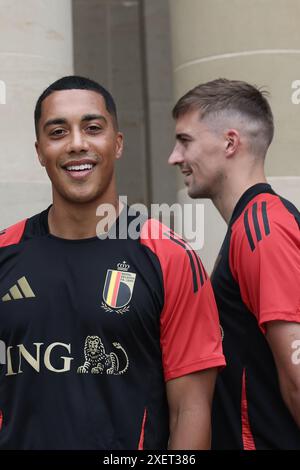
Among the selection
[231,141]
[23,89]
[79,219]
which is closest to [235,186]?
[231,141]

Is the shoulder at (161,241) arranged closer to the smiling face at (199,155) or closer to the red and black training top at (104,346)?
the red and black training top at (104,346)

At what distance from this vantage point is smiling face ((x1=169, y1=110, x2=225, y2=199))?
3.73m

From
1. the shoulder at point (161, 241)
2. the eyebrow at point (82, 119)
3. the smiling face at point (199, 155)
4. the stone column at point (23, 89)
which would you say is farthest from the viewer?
the stone column at point (23, 89)

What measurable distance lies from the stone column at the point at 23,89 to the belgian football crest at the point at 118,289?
254cm

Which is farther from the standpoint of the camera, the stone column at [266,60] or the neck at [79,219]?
the stone column at [266,60]

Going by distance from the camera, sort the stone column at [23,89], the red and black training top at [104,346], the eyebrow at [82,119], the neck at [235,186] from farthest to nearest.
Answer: the stone column at [23,89] < the neck at [235,186] < the eyebrow at [82,119] < the red and black training top at [104,346]

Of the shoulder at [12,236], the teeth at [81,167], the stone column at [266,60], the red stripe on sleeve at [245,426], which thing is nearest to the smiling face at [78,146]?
the teeth at [81,167]

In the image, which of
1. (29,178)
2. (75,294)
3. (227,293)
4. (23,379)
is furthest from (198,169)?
(29,178)

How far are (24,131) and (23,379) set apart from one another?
2774 millimetres

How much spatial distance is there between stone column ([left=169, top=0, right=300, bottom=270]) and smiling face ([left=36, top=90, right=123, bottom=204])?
245 centimetres

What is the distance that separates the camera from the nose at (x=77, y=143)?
3217mm

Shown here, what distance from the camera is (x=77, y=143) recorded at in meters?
3.22

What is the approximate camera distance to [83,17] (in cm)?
888
